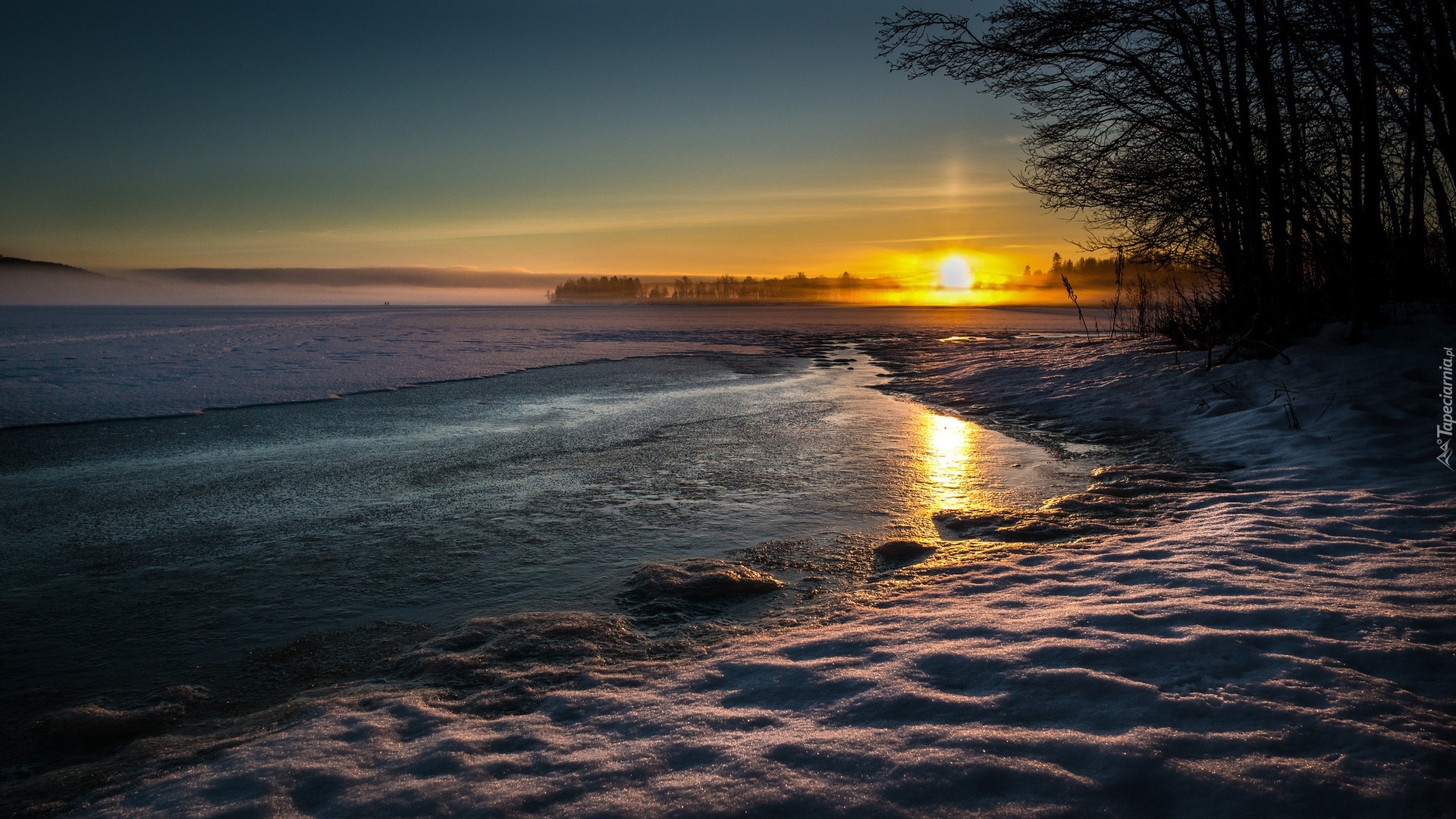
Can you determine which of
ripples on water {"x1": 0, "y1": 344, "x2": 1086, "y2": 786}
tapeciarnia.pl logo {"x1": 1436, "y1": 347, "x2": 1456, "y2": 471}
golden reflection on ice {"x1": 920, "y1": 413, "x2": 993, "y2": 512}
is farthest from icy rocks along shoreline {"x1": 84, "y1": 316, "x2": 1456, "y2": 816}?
tapeciarnia.pl logo {"x1": 1436, "y1": 347, "x2": 1456, "y2": 471}

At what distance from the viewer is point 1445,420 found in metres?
5.49

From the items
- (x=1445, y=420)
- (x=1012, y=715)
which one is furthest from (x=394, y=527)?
(x=1445, y=420)

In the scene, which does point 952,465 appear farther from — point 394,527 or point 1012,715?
point 394,527

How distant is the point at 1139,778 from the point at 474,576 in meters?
3.05

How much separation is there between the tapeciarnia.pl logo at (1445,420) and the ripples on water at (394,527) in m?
2.23

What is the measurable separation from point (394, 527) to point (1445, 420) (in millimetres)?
7740

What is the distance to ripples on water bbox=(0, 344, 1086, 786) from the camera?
2943 mm

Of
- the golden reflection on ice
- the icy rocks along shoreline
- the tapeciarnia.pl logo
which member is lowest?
the icy rocks along shoreline

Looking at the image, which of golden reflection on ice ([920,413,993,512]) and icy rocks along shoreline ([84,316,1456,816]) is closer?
icy rocks along shoreline ([84,316,1456,816])

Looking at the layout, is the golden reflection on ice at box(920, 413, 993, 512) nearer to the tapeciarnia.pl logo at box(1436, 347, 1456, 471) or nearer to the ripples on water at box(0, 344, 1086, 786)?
the ripples on water at box(0, 344, 1086, 786)

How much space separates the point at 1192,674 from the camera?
2.29 m

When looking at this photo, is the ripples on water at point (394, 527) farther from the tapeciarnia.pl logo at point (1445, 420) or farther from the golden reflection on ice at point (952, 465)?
the tapeciarnia.pl logo at point (1445, 420)

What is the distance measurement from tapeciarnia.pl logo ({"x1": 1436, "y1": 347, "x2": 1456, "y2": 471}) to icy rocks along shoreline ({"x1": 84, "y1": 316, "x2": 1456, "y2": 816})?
1484 millimetres

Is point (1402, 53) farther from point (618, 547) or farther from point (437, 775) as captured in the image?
point (437, 775)
